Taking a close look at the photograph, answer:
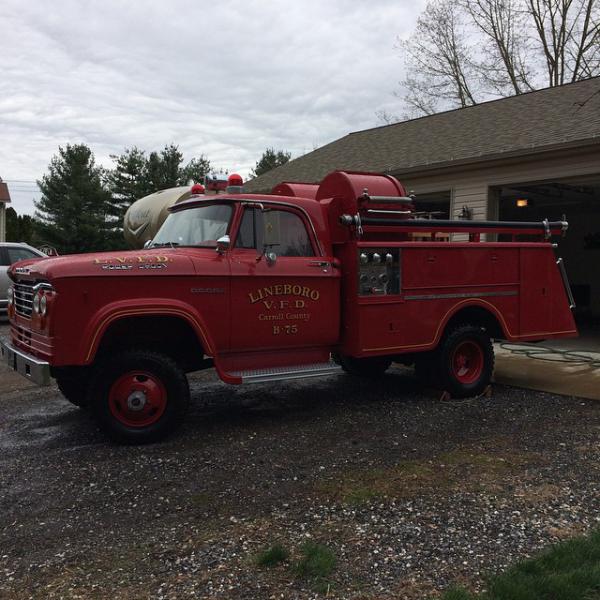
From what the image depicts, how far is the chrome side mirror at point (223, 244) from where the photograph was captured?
516 centimetres

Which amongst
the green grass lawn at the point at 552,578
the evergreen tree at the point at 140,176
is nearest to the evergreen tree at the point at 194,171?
the evergreen tree at the point at 140,176

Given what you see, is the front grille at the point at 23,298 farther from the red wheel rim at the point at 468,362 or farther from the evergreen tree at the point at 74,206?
the evergreen tree at the point at 74,206

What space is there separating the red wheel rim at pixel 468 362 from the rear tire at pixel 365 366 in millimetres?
1008

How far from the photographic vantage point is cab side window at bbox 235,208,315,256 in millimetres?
5516

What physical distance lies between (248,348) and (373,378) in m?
2.86

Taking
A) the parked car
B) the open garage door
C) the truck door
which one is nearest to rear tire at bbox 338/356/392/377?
the truck door

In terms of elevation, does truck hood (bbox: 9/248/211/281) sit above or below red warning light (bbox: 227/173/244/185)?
below

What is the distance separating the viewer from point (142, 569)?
3.06 meters

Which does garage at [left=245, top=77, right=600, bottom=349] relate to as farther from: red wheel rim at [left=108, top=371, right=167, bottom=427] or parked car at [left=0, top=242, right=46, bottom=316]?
parked car at [left=0, top=242, right=46, bottom=316]

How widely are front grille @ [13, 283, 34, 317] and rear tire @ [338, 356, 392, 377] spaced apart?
3.79 meters

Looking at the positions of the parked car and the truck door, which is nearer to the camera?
the truck door

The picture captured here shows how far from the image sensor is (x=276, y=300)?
552 cm

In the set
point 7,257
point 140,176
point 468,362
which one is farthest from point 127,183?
point 468,362

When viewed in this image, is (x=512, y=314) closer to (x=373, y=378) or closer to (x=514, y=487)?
(x=373, y=378)
